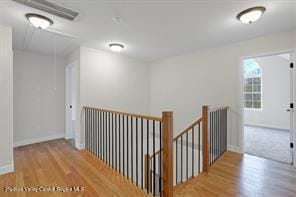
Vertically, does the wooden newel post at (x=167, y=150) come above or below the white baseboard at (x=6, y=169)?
above

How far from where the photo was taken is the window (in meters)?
6.55

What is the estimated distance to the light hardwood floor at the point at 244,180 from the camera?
2133 millimetres

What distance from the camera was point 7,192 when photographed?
2.18m

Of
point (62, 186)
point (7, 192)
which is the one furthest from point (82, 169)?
point (7, 192)

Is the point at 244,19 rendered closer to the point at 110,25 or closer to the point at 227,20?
the point at 227,20

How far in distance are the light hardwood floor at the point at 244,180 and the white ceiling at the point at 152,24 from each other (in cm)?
255

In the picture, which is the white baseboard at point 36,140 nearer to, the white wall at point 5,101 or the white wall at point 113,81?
the white wall at point 113,81

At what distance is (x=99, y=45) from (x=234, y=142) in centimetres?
400

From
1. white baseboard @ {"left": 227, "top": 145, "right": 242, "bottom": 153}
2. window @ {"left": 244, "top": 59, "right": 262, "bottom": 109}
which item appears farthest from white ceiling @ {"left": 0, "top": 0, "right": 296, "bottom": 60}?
window @ {"left": 244, "top": 59, "right": 262, "bottom": 109}

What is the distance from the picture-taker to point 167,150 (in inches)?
72.8

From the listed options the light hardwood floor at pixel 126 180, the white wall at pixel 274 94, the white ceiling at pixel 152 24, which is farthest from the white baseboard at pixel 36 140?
the white wall at pixel 274 94

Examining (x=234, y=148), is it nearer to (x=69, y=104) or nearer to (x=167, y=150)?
(x=167, y=150)

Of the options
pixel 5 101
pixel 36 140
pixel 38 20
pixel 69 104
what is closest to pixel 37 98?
pixel 69 104

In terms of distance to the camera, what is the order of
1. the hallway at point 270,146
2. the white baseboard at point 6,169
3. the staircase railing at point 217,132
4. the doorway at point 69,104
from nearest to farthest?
1. the white baseboard at point 6,169
2. the staircase railing at point 217,132
3. the hallway at point 270,146
4. the doorway at point 69,104
